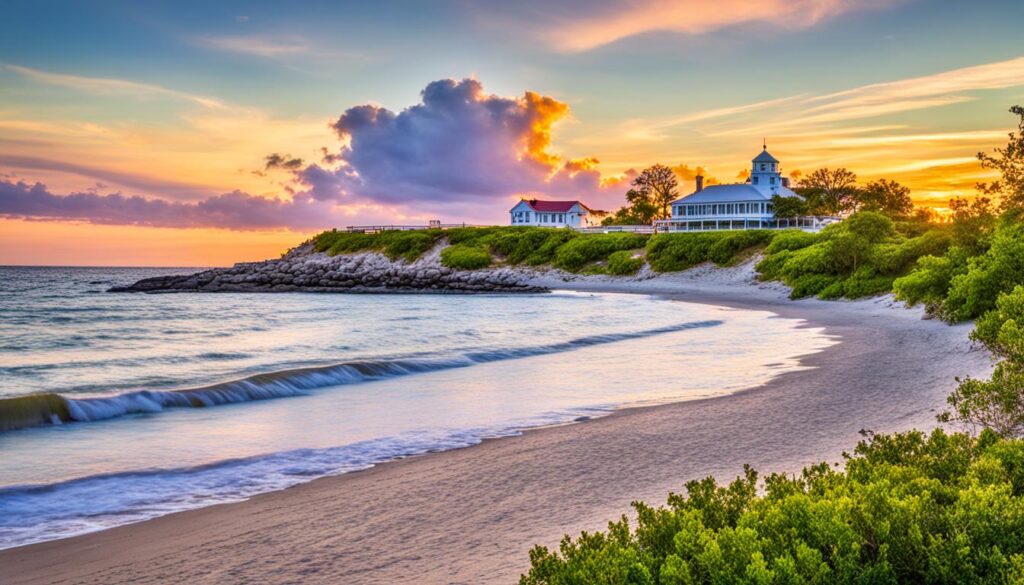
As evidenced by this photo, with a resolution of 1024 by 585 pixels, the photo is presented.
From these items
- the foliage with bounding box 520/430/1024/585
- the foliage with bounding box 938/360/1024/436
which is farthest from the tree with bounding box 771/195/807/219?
the foliage with bounding box 520/430/1024/585

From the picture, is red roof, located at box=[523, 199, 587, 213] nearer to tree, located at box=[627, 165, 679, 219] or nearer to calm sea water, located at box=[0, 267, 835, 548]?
tree, located at box=[627, 165, 679, 219]

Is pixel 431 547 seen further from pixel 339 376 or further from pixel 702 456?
pixel 339 376

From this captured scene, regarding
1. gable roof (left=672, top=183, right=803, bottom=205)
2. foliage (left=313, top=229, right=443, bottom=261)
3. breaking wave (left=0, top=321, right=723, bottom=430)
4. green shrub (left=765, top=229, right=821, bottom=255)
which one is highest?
gable roof (left=672, top=183, right=803, bottom=205)

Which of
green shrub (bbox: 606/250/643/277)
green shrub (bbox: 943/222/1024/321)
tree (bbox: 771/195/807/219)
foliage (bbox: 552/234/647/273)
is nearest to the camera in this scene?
green shrub (bbox: 943/222/1024/321)

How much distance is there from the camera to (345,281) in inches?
2687

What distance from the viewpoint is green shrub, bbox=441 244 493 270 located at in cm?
7781

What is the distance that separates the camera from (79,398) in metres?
12.9

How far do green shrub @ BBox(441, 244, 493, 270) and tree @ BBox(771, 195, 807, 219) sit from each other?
33113mm

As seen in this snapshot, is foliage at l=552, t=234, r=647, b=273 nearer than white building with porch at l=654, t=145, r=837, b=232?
Yes

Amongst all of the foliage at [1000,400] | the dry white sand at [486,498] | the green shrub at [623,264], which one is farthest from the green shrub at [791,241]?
the foliage at [1000,400]

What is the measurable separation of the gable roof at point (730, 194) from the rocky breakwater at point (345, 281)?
94.7ft

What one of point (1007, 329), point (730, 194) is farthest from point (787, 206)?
point (1007, 329)

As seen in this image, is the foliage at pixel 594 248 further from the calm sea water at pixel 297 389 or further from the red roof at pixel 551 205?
the red roof at pixel 551 205

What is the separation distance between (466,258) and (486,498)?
72535mm
